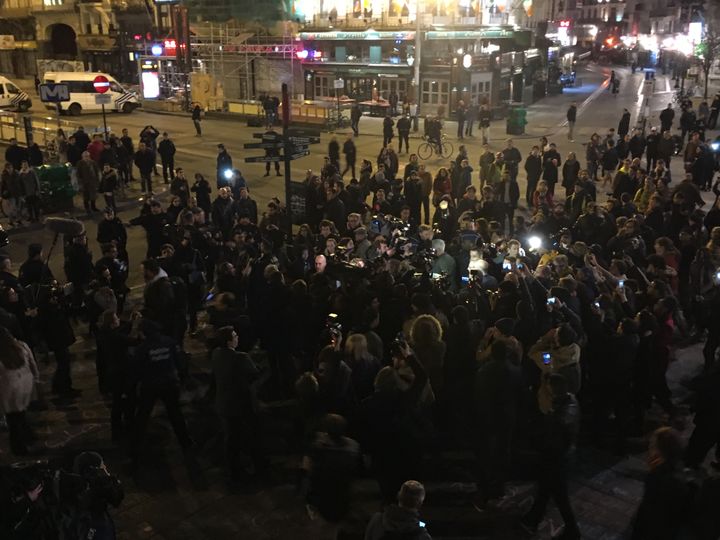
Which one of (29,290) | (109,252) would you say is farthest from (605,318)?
(29,290)

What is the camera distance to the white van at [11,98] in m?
38.0

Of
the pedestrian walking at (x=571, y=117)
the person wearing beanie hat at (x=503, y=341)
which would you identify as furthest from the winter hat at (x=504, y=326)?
the pedestrian walking at (x=571, y=117)

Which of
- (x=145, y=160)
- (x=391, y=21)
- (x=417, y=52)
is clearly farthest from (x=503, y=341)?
(x=391, y=21)

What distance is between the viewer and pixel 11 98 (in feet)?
125

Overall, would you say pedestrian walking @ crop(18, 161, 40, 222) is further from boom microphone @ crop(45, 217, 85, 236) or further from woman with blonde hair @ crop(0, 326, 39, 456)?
woman with blonde hair @ crop(0, 326, 39, 456)

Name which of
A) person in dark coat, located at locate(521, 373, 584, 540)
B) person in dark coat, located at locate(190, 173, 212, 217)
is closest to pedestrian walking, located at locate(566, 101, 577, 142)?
person in dark coat, located at locate(190, 173, 212, 217)

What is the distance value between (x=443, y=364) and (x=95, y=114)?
120 feet

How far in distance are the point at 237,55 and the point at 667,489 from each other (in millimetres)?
40603

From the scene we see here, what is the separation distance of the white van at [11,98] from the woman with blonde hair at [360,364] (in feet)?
128

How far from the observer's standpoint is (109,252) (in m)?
9.73

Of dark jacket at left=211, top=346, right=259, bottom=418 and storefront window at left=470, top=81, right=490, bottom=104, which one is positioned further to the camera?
storefront window at left=470, top=81, right=490, bottom=104

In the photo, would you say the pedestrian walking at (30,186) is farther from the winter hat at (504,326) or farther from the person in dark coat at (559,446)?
the person in dark coat at (559,446)

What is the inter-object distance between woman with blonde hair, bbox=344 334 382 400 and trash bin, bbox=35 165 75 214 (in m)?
13.7

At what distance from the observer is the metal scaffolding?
40250mm
